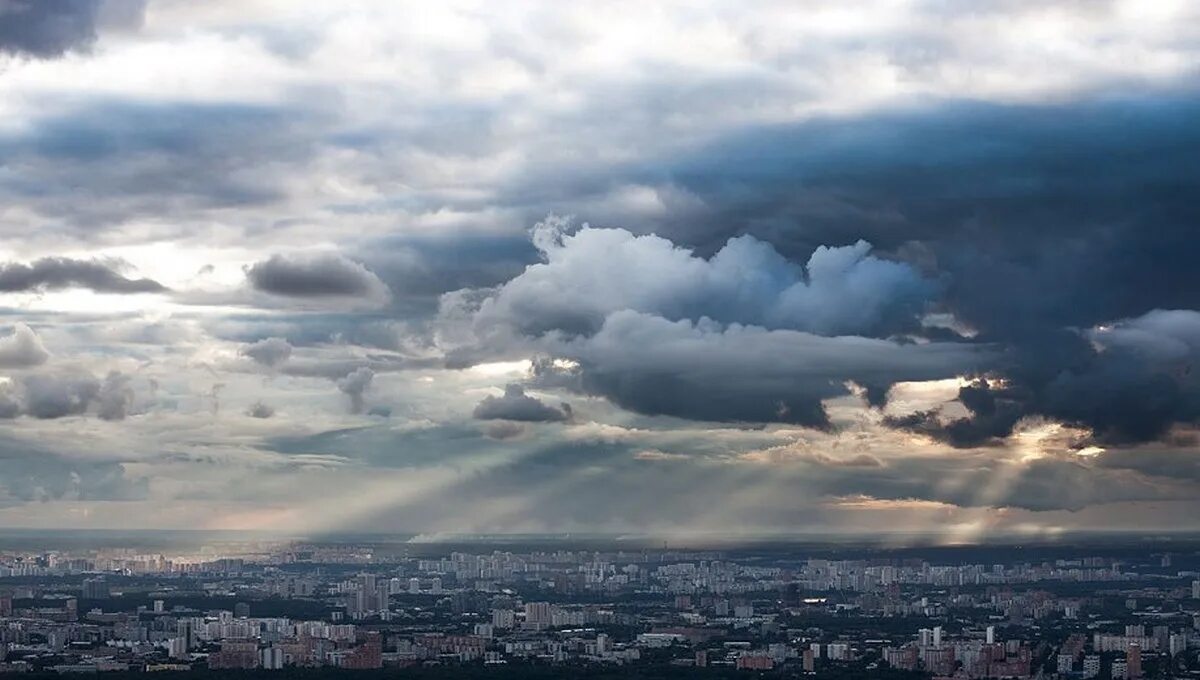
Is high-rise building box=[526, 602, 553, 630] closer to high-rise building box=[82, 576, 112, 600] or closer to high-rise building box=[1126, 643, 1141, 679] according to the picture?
high-rise building box=[1126, 643, 1141, 679]

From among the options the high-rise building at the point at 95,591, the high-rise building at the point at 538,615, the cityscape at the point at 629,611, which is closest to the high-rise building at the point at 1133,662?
the cityscape at the point at 629,611

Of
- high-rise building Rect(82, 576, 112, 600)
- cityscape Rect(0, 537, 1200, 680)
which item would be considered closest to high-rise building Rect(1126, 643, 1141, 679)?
cityscape Rect(0, 537, 1200, 680)

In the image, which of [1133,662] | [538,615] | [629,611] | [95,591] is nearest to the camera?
[1133,662]

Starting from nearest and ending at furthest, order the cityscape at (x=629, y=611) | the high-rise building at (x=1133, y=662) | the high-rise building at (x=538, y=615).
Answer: the high-rise building at (x=1133, y=662) → the cityscape at (x=629, y=611) → the high-rise building at (x=538, y=615)

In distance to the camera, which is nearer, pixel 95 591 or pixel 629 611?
pixel 629 611

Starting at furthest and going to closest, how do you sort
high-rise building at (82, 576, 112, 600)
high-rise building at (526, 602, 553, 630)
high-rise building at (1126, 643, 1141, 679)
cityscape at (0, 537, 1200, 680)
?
1. high-rise building at (82, 576, 112, 600)
2. high-rise building at (526, 602, 553, 630)
3. cityscape at (0, 537, 1200, 680)
4. high-rise building at (1126, 643, 1141, 679)

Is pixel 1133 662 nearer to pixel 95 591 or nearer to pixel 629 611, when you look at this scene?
pixel 629 611

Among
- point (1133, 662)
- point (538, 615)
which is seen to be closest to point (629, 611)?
point (538, 615)

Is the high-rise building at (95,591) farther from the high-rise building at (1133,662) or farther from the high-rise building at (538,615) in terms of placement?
Result: the high-rise building at (1133,662)
